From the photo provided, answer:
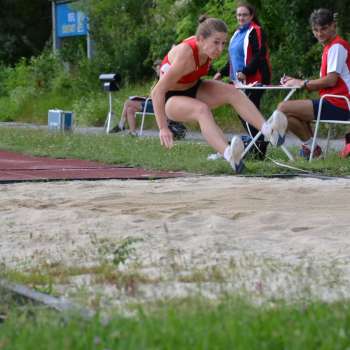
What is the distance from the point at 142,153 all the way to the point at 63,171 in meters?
2.09

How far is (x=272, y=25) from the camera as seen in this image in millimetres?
22641

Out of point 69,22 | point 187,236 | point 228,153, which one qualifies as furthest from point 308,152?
point 69,22

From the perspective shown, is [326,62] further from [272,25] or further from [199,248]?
[272,25]

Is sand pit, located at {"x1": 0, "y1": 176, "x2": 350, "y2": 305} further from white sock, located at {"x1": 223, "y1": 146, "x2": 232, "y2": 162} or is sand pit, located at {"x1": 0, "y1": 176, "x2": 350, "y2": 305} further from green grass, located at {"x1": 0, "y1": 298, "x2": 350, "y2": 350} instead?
green grass, located at {"x1": 0, "y1": 298, "x2": 350, "y2": 350}

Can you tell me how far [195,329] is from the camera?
4164 mm

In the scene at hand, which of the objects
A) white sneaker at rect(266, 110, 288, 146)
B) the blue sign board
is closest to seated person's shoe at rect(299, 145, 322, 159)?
white sneaker at rect(266, 110, 288, 146)

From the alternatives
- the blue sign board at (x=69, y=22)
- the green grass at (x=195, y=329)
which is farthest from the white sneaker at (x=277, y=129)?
the blue sign board at (x=69, y=22)

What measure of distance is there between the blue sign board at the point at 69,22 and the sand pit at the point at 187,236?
20963mm

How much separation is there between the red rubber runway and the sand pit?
2.96 ft

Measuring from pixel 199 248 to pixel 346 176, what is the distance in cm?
471

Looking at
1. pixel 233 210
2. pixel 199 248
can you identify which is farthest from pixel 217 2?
pixel 199 248

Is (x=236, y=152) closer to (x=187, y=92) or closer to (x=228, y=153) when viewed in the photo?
(x=228, y=153)

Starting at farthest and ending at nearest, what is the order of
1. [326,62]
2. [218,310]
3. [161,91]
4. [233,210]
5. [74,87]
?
[74,87]
[326,62]
[161,91]
[233,210]
[218,310]

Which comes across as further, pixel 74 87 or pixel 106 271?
pixel 74 87
